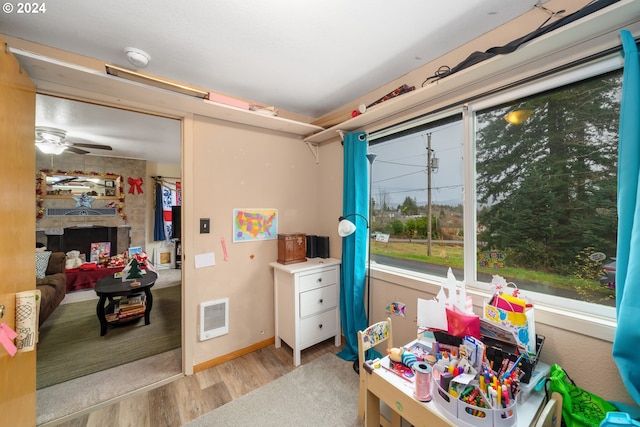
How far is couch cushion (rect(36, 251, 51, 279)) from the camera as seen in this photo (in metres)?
3.24

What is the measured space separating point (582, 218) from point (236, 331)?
2670mm

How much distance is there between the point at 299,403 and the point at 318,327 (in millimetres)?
667

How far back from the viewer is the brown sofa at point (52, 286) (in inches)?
109

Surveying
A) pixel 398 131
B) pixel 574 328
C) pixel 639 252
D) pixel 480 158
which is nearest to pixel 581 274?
pixel 574 328

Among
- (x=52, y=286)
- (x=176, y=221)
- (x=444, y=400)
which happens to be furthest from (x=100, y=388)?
(x=176, y=221)

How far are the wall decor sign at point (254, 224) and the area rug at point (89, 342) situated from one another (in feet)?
4.56

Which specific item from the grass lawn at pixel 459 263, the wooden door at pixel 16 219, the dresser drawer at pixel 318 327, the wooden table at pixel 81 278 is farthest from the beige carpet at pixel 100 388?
the wooden table at pixel 81 278

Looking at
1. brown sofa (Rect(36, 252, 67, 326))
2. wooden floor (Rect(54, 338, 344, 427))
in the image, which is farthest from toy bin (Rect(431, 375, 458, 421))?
brown sofa (Rect(36, 252, 67, 326))

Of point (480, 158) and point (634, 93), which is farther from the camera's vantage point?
point (480, 158)

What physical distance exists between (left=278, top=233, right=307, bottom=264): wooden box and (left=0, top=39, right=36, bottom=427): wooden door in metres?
1.66

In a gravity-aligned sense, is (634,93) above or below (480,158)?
above

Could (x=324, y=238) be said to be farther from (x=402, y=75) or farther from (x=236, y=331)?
(x=402, y=75)

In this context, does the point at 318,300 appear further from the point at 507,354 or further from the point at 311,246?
the point at 507,354

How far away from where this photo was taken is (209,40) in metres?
1.53
